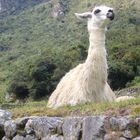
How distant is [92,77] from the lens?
43.3 feet

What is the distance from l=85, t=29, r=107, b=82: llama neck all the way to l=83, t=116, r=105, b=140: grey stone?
3.68 m

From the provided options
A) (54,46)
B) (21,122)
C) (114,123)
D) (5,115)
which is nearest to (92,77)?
(5,115)

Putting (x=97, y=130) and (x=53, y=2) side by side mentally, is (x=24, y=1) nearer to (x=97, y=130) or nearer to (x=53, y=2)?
(x=53, y=2)

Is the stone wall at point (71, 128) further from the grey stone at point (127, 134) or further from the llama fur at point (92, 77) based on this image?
the llama fur at point (92, 77)

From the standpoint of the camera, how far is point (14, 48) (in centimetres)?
12875

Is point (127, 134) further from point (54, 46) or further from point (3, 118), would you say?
point (54, 46)

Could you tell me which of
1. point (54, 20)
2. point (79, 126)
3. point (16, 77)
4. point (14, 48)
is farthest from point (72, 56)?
point (54, 20)

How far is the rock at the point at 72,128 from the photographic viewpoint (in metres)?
9.83

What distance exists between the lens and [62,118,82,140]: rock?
32.2ft

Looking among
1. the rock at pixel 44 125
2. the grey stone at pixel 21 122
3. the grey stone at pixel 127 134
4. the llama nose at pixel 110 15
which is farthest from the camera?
the llama nose at pixel 110 15

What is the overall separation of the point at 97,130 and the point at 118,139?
1.45 ft

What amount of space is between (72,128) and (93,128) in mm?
571

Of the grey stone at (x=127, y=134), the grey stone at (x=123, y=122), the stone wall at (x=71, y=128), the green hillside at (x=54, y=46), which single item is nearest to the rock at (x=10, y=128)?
the stone wall at (x=71, y=128)

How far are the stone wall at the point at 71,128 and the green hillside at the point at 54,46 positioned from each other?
26.6 m
